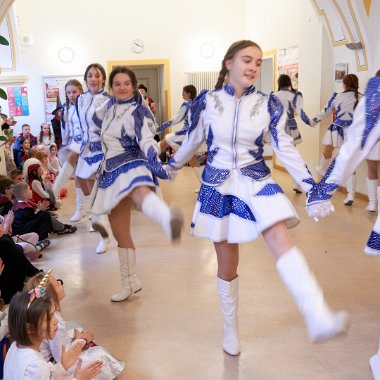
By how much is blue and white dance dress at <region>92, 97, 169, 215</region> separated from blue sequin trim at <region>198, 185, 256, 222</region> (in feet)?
2.23

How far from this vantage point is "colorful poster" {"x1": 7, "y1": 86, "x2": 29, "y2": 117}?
10270 mm

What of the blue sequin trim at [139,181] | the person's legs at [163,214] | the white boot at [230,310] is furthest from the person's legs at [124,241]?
the white boot at [230,310]

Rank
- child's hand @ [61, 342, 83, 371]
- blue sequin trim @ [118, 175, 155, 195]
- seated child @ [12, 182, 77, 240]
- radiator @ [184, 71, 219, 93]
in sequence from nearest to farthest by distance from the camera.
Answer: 1. child's hand @ [61, 342, 83, 371]
2. blue sequin trim @ [118, 175, 155, 195]
3. seated child @ [12, 182, 77, 240]
4. radiator @ [184, 71, 219, 93]

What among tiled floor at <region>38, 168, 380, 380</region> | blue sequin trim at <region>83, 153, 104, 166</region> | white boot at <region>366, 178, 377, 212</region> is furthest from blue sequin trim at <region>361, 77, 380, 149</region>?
white boot at <region>366, 178, 377, 212</region>

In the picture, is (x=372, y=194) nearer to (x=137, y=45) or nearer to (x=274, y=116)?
(x=274, y=116)

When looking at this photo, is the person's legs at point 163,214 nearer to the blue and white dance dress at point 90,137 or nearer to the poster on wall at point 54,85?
the blue and white dance dress at point 90,137

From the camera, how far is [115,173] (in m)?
3.08

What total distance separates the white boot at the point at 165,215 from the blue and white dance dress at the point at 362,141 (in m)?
0.71

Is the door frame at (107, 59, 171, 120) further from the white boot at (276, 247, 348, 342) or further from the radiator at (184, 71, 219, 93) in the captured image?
the white boot at (276, 247, 348, 342)

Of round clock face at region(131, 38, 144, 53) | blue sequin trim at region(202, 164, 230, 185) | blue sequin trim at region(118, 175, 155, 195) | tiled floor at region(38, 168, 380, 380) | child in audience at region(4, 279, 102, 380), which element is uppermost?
round clock face at region(131, 38, 144, 53)

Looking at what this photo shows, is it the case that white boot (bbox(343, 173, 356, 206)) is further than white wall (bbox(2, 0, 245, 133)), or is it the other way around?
white wall (bbox(2, 0, 245, 133))

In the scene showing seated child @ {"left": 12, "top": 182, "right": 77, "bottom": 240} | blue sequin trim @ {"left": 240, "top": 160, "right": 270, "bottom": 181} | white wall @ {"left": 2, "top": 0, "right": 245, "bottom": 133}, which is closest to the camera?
blue sequin trim @ {"left": 240, "top": 160, "right": 270, "bottom": 181}

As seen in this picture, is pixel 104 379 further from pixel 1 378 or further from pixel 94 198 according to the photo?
pixel 94 198

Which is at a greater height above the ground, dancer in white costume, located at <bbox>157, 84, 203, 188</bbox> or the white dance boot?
dancer in white costume, located at <bbox>157, 84, 203, 188</bbox>
